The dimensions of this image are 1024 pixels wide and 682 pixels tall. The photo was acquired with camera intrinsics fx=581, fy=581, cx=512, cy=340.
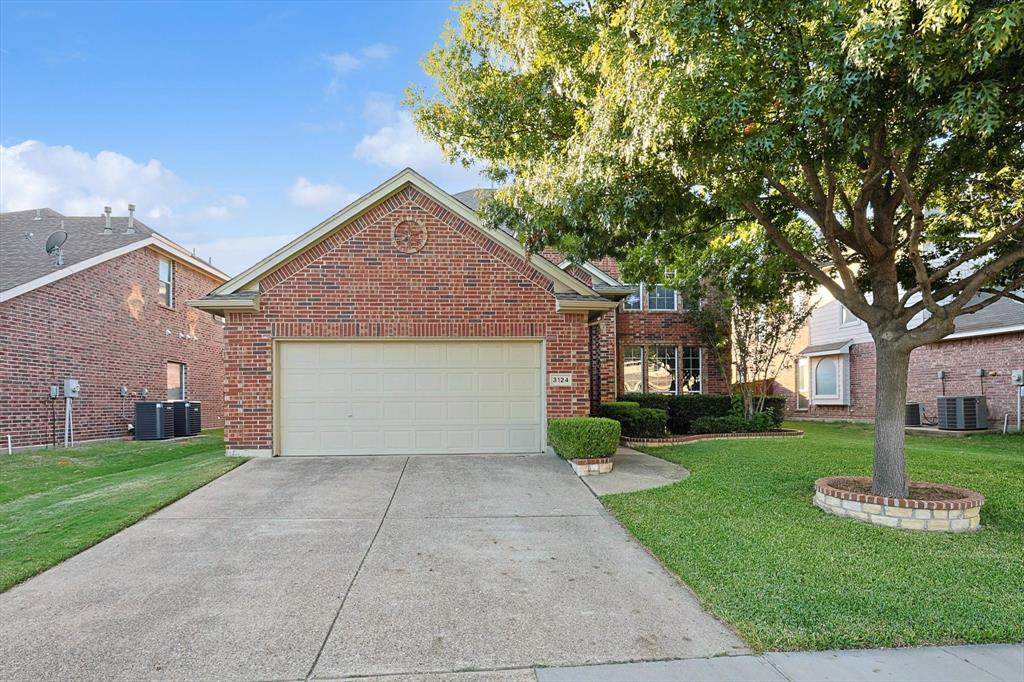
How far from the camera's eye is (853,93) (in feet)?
16.5

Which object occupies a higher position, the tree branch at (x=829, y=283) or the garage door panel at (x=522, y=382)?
the tree branch at (x=829, y=283)

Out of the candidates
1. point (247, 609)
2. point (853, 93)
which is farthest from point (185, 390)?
point (853, 93)

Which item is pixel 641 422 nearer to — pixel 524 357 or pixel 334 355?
pixel 524 357

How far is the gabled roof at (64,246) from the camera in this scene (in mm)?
12828

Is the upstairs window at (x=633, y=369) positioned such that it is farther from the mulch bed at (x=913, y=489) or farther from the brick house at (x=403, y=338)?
the mulch bed at (x=913, y=489)

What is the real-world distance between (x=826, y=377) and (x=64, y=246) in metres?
23.7

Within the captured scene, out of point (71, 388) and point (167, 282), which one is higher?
point (167, 282)

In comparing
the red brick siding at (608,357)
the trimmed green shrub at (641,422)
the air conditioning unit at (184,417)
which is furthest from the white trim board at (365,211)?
the air conditioning unit at (184,417)

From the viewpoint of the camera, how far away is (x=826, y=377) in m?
20.6

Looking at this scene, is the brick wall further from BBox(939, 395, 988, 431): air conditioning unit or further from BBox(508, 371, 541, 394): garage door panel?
BBox(939, 395, 988, 431): air conditioning unit

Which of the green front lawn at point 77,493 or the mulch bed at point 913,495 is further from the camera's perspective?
the mulch bed at point 913,495

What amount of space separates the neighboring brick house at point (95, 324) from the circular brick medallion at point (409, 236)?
27.0 ft

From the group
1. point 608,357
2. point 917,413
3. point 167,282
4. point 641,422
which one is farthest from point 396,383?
point 917,413

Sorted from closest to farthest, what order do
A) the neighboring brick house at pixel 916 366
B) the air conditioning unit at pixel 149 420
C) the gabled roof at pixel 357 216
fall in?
the gabled roof at pixel 357 216 < the neighboring brick house at pixel 916 366 < the air conditioning unit at pixel 149 420
